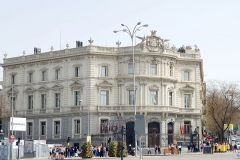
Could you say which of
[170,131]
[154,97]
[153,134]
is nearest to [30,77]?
[154,97]

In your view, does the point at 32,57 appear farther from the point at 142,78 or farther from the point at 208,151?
the point at 208,151

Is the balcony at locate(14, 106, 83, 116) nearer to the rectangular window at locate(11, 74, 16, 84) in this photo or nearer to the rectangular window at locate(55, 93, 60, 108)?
the rectangular window at locate(55, 93, 60, 108)

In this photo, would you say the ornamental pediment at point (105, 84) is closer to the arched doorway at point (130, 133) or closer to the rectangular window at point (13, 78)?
the arched doorway at point (130, 133)

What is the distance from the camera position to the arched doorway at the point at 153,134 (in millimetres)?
75625

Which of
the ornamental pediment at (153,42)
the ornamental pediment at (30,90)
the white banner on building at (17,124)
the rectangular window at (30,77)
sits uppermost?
the ornamental pediment at (153,42)

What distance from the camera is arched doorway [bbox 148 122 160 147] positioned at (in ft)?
248

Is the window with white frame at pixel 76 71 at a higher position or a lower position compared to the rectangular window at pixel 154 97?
higher

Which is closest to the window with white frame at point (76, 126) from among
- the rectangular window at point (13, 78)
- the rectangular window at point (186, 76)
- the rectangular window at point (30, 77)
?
the rectangular window at point (30, 77)

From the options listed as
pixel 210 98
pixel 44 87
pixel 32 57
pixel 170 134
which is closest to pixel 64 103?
pixel 44 87

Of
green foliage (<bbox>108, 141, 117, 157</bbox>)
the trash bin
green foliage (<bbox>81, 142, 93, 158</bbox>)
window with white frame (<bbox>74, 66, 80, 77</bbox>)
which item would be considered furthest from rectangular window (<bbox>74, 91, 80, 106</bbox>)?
green foliage (<bbox>81, 142, 93, 158</bbox>)

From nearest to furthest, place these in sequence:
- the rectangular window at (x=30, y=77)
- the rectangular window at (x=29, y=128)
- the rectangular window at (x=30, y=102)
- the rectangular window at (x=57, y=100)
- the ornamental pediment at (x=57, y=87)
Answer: the ornamental pediment at (x=57, y=87), the rectangular window at (x=57, y=100), the rectangular window at (x=29, y=128), the rectangular window at (x=30, y=102), the rectangular window at (x=30, y=77)

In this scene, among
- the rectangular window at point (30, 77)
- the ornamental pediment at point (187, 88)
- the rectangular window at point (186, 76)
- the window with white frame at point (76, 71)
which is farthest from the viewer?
the rectangular window at point (30, 77)

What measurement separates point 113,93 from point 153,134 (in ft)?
26.2

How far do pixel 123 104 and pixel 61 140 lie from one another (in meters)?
10.4
